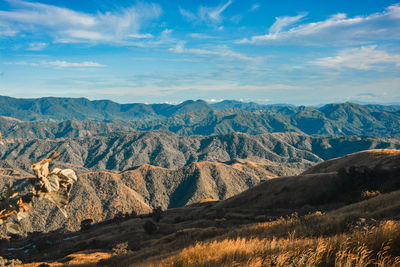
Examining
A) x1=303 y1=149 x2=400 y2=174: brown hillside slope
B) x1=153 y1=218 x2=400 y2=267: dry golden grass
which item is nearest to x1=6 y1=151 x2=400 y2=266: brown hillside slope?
x1=153 y1=218 x2=400 y2=267: dry golden grass

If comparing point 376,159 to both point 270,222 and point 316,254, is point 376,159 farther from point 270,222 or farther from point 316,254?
point 316,254

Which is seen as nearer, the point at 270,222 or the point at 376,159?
the point at 270,222

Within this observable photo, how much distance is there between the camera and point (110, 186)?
638 ft

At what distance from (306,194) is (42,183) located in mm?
69391

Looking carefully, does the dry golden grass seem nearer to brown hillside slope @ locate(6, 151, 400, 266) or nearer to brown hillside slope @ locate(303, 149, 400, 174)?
brown hillside slope @ locate(6, 151, 400, 266)

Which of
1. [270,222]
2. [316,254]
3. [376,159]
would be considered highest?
[316,254]

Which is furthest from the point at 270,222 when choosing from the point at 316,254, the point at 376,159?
the point at 376,159

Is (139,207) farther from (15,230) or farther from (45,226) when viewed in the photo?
(15,230)

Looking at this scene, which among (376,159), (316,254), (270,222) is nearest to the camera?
(316,254)

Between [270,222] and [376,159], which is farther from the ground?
[270,222]

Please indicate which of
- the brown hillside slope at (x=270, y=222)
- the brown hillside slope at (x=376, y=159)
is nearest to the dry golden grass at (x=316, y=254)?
the brown hillside slope at (x=270, y=222)

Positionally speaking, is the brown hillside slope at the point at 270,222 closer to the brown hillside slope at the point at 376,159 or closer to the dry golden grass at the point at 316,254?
the dry golden grass at the point at 316,254

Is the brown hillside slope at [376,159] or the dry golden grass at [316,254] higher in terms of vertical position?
the dry golden grass at [316,254]

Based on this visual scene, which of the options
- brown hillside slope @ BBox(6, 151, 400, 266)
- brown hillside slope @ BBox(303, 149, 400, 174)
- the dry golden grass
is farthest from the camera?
brown hillside slope @ BBox(303, 149, 400, 174)
